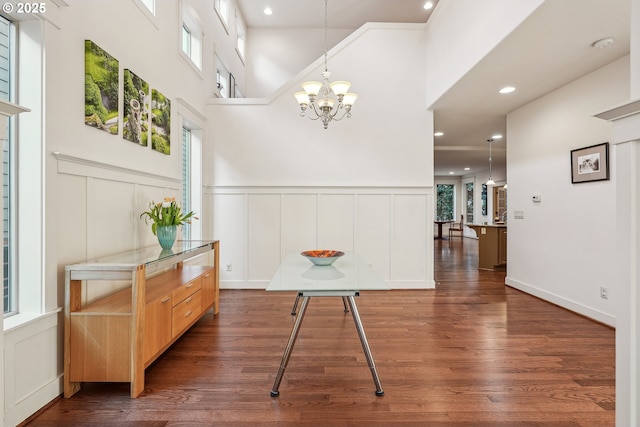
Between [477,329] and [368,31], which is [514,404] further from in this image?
[368,31]

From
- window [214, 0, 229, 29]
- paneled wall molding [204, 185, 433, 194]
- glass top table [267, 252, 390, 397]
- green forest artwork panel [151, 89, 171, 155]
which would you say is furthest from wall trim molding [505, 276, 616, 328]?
window [214, 0, 229, 29]

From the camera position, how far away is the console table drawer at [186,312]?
8.05 feet

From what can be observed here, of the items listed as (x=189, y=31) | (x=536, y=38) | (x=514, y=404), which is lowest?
→ (x=514, y=404)

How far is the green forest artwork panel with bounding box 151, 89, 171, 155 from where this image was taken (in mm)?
3121

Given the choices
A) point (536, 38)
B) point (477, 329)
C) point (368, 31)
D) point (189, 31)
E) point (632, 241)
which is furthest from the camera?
point (368, 31)

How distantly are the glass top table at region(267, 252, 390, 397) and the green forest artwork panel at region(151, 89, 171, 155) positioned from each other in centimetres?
191

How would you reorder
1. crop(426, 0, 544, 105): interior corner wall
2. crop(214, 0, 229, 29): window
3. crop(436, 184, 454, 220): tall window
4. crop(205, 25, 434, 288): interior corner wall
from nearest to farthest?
crop(426, 0, 544, 105): interior corner wall < crop(205, 25, 434, 288): interior corner wall < crop(214, 0, 229, 29): window < crop(436, 184, 454, 220): tall window

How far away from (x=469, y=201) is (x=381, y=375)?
13.1m

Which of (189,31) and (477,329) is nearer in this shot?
(477,329)

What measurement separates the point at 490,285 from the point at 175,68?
5232mm

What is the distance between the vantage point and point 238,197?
457 cm

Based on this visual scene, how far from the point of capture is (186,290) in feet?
8.86

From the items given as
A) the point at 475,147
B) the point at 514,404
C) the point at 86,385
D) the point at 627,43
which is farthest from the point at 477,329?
the point at 475,147

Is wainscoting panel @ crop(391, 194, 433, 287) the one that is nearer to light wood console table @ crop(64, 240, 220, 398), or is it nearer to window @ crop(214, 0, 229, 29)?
light wood console table @ crop(64, 240, 220, 398)
